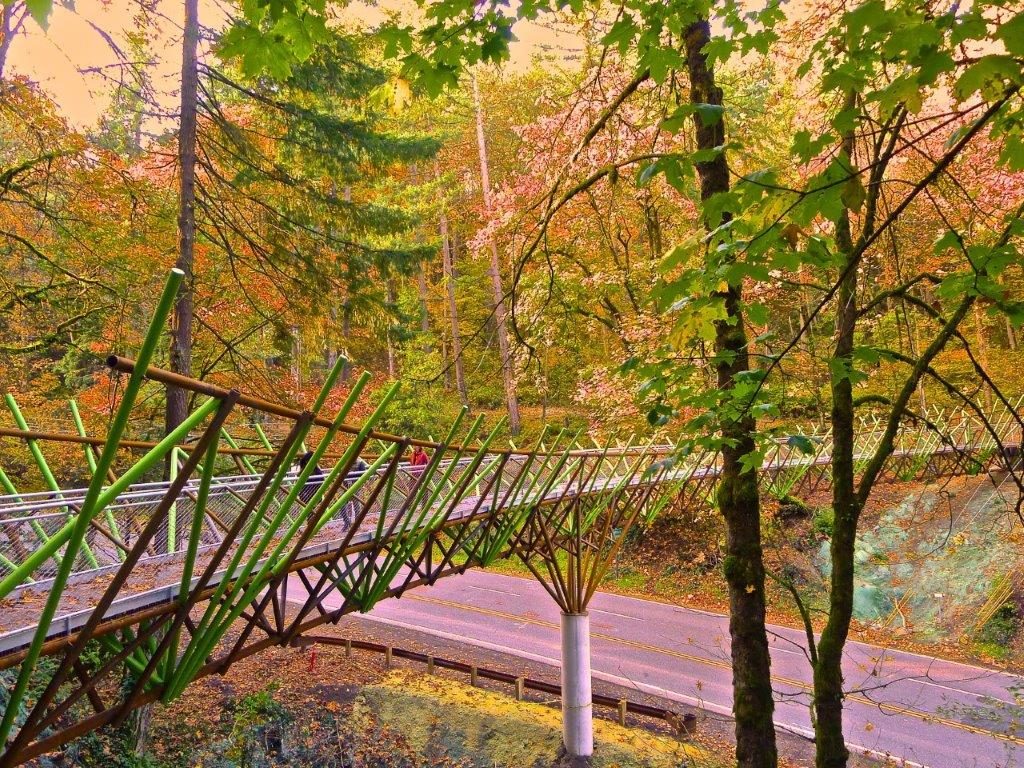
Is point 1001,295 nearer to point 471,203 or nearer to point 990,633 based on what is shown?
point 990,633

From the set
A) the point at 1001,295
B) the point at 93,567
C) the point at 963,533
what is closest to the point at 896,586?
the point at 963,533

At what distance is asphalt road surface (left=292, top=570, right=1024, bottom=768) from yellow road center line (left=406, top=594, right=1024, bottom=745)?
2cm

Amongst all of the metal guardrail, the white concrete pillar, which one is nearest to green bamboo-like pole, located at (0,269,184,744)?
the metal guardrail

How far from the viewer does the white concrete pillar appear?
9.02 metres

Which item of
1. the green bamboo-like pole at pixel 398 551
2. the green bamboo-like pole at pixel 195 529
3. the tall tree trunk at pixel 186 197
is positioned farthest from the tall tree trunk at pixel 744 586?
the tall tree trunk at pixel 186 197

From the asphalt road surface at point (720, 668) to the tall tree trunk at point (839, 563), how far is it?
392cm

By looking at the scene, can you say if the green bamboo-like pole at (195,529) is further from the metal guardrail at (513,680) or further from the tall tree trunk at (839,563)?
the metal guardrail at (513,680)

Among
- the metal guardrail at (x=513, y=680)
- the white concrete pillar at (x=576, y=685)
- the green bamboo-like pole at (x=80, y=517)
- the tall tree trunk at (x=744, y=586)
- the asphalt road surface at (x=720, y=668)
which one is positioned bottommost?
the asphalt road surface at (x=720, y=668)

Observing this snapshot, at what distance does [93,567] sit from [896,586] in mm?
A: 16163

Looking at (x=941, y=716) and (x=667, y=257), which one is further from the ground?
(x=667, y=257)

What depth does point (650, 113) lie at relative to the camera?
4992mm

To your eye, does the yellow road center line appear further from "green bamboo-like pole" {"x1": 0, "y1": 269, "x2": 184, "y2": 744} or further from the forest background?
"green bamboo-like pole" {"x1": 0, "y1": 269, "x2": 184, "y2": 744}

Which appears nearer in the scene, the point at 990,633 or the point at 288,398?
the point at 288,398

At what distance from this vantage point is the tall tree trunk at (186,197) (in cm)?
795
